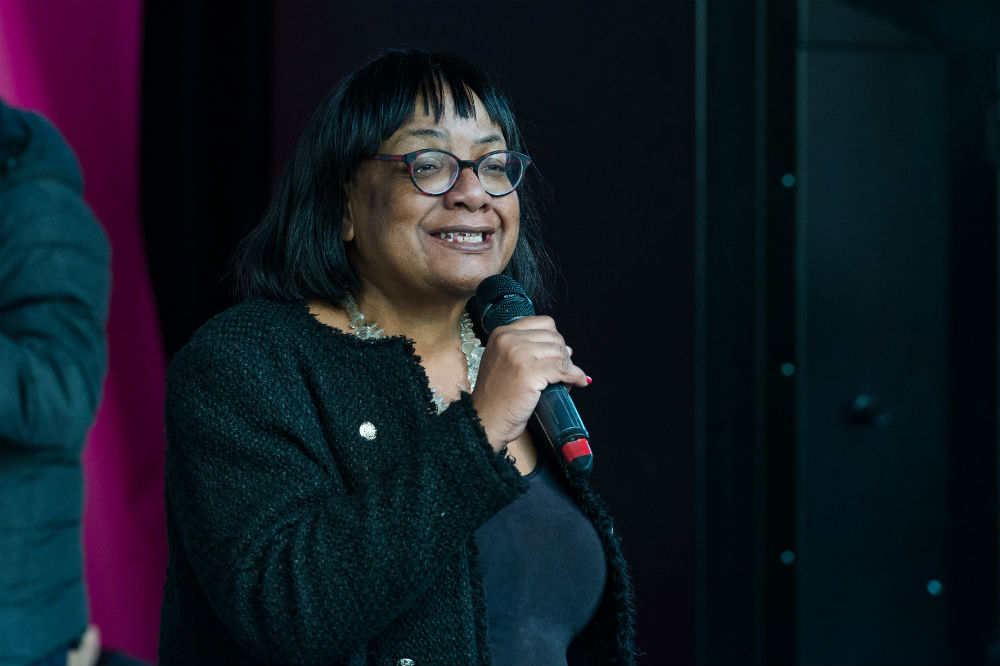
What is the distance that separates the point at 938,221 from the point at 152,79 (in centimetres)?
193

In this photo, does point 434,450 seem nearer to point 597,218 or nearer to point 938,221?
point 597,218

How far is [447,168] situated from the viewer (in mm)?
1437

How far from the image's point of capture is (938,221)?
2.75 meters

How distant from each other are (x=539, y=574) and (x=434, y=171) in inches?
21.5

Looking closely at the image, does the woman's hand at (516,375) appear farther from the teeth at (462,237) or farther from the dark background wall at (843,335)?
the dark background wall at (843,335)

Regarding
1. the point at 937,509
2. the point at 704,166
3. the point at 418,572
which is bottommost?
the point at 937,509

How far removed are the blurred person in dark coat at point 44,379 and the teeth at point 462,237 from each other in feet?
1.84

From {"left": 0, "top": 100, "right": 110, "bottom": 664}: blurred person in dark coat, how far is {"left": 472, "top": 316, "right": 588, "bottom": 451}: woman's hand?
0.68m

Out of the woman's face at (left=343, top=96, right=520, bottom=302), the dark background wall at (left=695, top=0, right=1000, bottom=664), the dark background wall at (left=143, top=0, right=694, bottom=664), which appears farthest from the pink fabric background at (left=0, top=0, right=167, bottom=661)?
the dark background wall at (left=695, top=0, right=1000, bottom=664)

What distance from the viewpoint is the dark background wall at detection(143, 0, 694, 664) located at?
2646 millimetres

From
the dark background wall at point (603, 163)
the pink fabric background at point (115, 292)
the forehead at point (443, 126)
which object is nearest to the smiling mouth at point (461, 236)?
the forehead at point (443, 126)

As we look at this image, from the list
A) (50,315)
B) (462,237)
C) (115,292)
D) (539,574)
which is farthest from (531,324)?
(115,292)

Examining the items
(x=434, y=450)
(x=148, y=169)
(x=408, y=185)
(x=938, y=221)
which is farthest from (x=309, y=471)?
(x=938, y=221)

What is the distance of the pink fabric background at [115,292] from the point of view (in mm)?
1796
